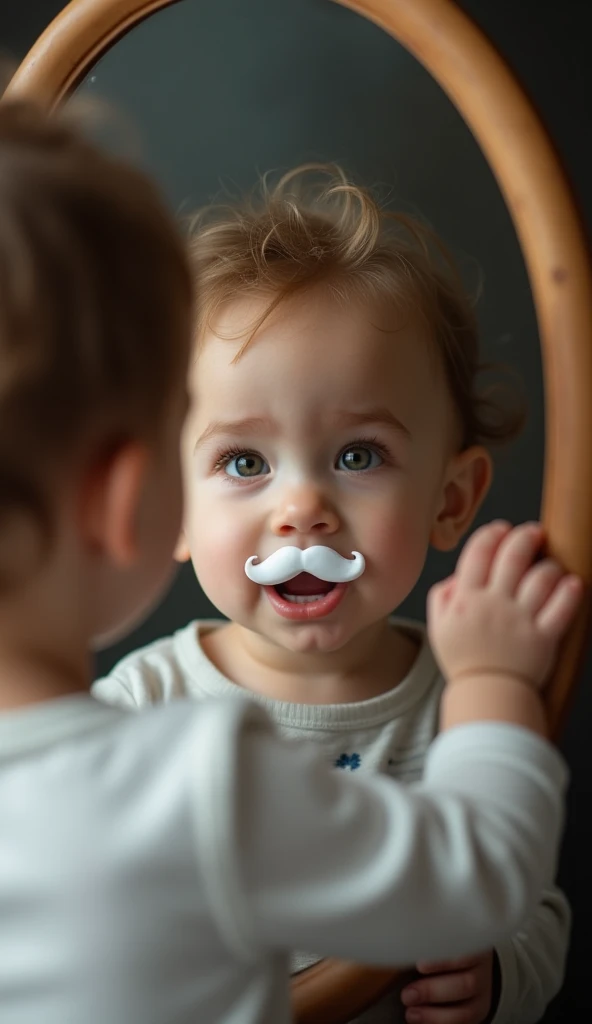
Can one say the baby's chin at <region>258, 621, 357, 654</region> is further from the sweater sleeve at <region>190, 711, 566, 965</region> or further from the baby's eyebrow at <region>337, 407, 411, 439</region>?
the sweater sleeve at <region>190, 711, 566, 965</region>

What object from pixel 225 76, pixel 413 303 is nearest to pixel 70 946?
pixel 413 303

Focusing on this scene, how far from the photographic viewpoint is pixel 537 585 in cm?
53

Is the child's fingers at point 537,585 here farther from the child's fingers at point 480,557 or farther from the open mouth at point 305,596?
the open mouth at point 305,596

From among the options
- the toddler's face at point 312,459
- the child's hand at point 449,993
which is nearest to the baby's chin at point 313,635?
the toddler's face at point 312,459

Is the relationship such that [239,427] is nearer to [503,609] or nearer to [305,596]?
[305,596]

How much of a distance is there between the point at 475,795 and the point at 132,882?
5.7 inches

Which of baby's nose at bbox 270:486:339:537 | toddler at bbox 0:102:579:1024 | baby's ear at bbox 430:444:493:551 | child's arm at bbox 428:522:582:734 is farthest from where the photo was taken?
baby's ear at bbox 430:444:493:551

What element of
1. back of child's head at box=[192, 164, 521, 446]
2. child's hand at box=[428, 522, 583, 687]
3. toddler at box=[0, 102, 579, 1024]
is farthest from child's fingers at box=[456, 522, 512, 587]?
back of child's head at box=[192, 164, 521, 446]

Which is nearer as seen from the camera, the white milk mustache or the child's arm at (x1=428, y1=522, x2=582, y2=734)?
the child's arm at (x1=428, y1=522, x2=582, y2=734)

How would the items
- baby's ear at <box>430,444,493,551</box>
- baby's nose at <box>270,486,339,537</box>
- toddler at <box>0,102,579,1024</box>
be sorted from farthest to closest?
baby's ear at <box>430,444,493,551</box> → baby's nose at <box>270,486,339,537</box> → toddler at <box>0,102,579,1024</box>

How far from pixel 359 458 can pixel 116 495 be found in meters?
0.29

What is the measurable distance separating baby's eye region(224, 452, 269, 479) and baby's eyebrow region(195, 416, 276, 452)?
2cm

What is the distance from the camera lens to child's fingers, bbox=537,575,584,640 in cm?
52

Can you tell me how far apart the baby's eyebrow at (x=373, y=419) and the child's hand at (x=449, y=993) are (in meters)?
0.33
